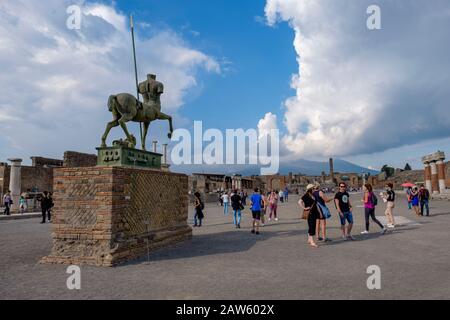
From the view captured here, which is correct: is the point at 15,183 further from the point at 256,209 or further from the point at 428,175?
the point at 428,175

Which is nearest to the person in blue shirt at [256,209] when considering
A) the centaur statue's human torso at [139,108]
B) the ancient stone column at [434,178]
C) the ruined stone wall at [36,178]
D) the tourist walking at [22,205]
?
the centaur statue's human torso at [139,108]

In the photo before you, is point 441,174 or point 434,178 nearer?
point 441,174

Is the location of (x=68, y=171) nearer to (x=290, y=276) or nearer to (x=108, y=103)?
(x=108, y=103)

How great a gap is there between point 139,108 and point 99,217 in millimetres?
3450

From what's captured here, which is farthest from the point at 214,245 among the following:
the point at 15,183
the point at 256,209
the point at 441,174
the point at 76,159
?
the point at 441,174

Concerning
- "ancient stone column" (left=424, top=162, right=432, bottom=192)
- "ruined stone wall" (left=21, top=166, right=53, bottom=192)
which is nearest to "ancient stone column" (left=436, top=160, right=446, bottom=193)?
"ancient stone column" (left=424, top=162, right=432, bottom=192)

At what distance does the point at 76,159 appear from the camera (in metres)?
33.7

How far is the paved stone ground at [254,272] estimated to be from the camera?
16.1 ft

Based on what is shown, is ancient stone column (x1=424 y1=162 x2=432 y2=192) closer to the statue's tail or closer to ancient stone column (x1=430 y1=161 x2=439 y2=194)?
ancient stone column (x1=430 y1=161 x2=439 y2=194)

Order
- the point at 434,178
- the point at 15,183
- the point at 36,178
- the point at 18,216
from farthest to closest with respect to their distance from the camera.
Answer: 1. the point at 36,178
2. the point at 434,178
3. the point at 15,183
4. the point at 18,216

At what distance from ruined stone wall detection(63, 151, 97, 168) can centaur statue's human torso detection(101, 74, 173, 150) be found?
24586mm

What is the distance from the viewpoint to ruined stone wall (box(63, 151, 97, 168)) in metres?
32.0
